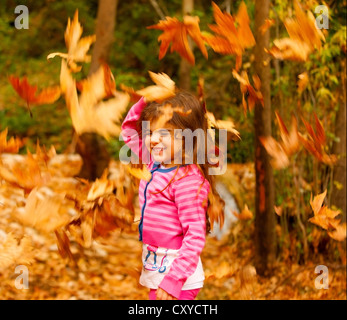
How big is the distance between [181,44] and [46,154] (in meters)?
0.71

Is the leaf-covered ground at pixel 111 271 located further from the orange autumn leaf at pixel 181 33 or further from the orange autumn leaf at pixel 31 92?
the orange autumn leaf at pixel 181 33

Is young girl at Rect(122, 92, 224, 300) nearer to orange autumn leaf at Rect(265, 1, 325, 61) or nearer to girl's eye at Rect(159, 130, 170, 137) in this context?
girl's eye at Rect(159, 130, 170, 137)

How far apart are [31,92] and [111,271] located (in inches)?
108

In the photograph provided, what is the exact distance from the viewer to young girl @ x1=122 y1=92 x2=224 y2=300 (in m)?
1.77

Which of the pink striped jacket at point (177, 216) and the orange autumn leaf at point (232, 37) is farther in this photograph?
the orange autumn leaf at point (232, 37)

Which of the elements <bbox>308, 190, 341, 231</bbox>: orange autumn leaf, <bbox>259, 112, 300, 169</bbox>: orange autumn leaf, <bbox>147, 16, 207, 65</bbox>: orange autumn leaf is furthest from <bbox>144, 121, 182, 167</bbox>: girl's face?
<bbox>308, 190, 341, 231</bbox>: orange autumn leaf

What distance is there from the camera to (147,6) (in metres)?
9.55

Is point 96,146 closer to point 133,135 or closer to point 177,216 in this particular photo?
point 133,135

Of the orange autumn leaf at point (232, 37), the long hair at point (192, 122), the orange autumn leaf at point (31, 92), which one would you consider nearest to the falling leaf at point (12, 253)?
the orange autumn leaf at point (31, 92)

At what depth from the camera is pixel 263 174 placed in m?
4.07

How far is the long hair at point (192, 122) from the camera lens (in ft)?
6.18

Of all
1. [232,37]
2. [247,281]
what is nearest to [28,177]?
[232,37]

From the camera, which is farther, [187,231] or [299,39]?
[299,39]
